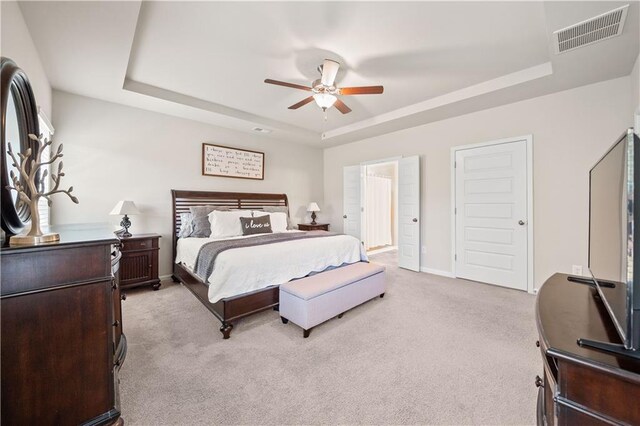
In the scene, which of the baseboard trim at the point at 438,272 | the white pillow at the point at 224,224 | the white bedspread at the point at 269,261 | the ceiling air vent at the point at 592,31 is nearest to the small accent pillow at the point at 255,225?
the white pillow at the point at 224,224

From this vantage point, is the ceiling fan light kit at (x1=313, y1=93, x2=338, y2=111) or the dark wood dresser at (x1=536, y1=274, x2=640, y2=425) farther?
the ceiling fan light kit at (x1=313, y1=93, x2=338, y2=111)

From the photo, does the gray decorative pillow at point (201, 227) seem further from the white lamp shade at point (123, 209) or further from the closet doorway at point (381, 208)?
the closet doorway at point (381, 208)

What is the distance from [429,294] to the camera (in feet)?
11.5

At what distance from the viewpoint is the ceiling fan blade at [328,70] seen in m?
2.66

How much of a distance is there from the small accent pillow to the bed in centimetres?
76

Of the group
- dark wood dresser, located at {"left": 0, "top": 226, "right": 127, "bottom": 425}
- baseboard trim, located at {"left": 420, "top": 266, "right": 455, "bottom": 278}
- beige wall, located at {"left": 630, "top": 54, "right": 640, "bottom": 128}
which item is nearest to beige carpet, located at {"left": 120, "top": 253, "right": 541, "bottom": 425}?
dark wood dresser, located at {"left": 0, "top": 226, "right": 127, "bottom": 425}

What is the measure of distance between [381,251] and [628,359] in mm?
6280

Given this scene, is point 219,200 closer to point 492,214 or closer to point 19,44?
point 19,44

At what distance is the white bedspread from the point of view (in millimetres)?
2443

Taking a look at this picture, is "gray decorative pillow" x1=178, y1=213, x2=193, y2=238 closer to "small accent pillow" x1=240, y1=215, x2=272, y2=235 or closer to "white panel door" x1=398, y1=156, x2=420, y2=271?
"small accent pillow" x1=240, y1=215, x2=272, y2=235

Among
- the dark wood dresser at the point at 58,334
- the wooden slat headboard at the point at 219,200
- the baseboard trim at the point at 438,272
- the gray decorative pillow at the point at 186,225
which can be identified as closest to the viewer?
the dark wood dresser at the point at 58,334

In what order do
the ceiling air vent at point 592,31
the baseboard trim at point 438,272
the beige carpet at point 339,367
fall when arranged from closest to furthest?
the beige carpet at point 339,367 < the ceiling air vent at point 592,31 < the baseboard trim at point 438,272

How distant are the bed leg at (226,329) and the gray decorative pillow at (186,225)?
202 cm

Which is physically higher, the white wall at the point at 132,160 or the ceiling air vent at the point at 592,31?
the ceiling air vent at the point at 592,31
